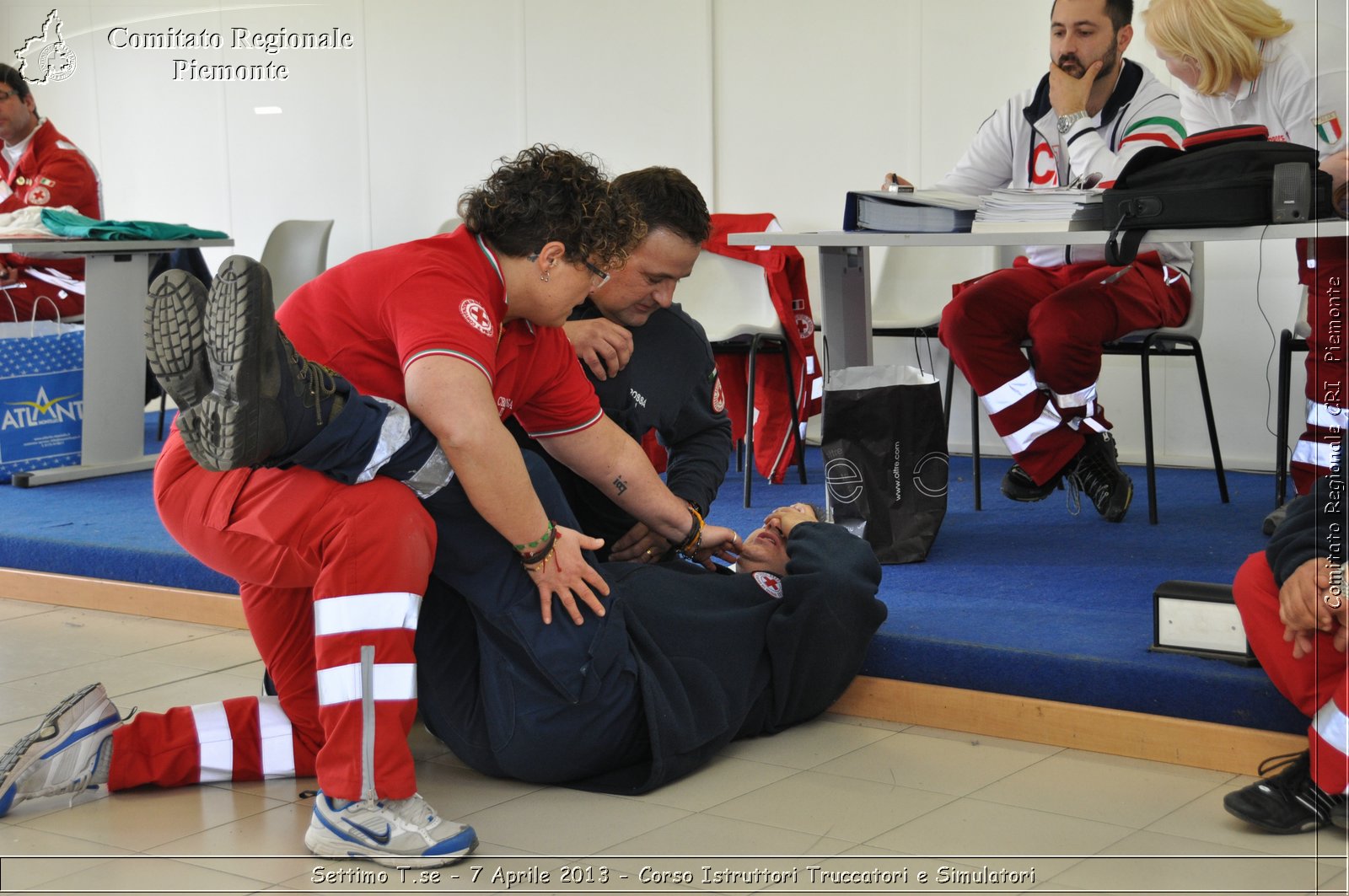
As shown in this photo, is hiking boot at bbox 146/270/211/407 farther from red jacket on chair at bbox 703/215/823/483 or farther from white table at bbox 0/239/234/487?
white table at bbox 0/239/234/487

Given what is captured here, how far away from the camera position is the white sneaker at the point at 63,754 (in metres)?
1.95

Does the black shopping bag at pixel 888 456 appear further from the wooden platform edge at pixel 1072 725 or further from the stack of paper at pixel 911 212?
the wooden platform edge at pixel 1072 725

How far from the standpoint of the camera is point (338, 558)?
1792 mm

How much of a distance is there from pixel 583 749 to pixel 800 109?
3.30 m

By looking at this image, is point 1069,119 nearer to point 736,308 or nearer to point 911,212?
point 911,212

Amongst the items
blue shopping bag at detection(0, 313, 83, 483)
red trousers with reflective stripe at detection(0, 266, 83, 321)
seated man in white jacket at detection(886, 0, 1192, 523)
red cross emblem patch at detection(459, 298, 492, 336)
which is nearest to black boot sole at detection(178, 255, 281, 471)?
red cross emblem patch at detection(459, 298, 492, 336)

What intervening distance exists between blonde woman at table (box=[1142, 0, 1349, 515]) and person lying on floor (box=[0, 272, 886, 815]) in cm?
145

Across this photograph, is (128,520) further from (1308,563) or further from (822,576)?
(1308,563)

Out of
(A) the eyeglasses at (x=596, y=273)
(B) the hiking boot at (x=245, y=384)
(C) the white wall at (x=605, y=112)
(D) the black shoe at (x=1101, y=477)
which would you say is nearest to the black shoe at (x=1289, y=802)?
(A) the eyeglasses at (x=596, y=273)

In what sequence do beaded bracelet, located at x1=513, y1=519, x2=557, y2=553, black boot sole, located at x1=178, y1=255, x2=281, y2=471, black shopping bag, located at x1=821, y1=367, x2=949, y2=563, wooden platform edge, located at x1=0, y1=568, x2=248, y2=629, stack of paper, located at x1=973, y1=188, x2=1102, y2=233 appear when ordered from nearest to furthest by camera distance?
black boot sole, located at x1=178, y1=255, x2=281, y2=471 → beaded bracelet, located at x1=513, y1=519, x2=557, y2=553 → stack of paper, located at x1=973, y1=188, x2=1102, y2=233 → black shopping bag, located at x1=821, y1=367, x2=949, y2=563 → wooden platform edge, located at x1=0, y1=568, x2=248, y2=629

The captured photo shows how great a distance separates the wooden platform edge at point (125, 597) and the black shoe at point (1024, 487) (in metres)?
1.96

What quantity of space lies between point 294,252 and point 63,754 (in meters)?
3.94

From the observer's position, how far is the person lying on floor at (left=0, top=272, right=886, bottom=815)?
6.35 feet

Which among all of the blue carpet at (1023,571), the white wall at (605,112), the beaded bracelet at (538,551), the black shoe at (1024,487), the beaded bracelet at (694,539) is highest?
the white wall at (605,112)
